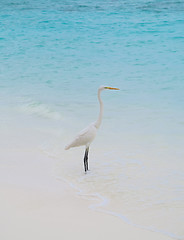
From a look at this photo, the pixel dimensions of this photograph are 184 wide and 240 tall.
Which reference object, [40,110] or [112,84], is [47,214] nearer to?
[40,110]

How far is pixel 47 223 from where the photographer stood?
321 centimetres

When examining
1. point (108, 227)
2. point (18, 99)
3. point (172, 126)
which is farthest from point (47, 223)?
point (18, 99)

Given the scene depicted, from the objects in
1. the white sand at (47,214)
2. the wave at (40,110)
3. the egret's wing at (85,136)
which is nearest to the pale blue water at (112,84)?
the wave at (40,110)

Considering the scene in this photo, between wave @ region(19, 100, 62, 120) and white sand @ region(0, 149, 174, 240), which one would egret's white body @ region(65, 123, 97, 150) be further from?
wave @ region(19, 100, 62, 120)

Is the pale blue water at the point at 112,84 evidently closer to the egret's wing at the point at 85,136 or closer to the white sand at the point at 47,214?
the white sand at the point at 47,214

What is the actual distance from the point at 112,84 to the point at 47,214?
5.77 m

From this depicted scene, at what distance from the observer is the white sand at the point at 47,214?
305 cm

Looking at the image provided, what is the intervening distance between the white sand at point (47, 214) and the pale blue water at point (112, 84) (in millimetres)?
205

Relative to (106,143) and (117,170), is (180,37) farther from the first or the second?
(117,170)

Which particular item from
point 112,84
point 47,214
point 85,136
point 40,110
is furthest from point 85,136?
point 112,84

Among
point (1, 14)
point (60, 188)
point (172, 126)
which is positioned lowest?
point (1, 14)

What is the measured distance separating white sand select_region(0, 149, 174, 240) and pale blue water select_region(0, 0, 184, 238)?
0.67 ft

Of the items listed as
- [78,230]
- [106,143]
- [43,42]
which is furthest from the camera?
[43,42]

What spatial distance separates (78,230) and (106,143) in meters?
2.21
